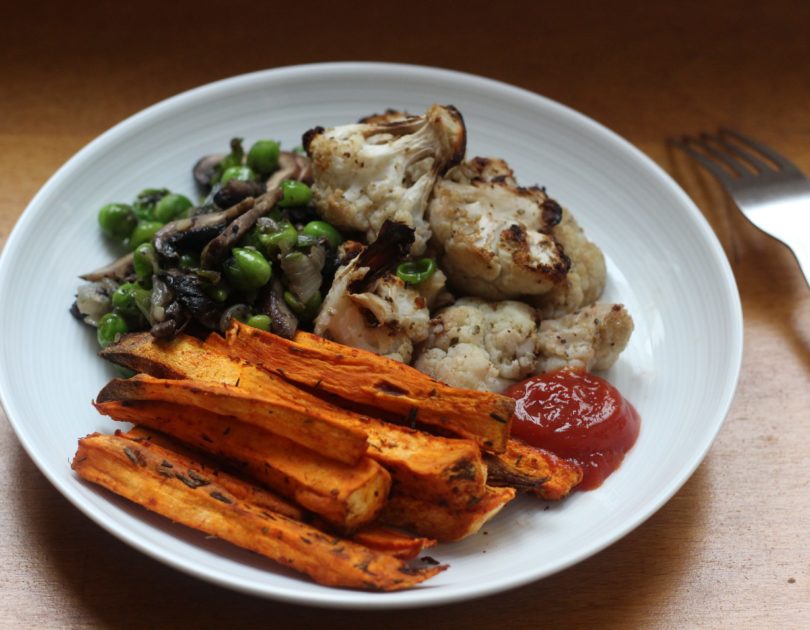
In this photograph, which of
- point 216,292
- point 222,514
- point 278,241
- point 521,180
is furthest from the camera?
point 521,180

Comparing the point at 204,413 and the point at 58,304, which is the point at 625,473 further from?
the point at 58,304

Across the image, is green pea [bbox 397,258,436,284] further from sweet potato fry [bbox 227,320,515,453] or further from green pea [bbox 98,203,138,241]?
green pea [bbox 98,203,138,241]

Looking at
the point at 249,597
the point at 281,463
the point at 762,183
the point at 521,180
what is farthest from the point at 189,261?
the point at 762,183

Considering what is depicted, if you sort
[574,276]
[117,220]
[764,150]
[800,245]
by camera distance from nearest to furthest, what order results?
[574,276] → [117,220] → [800,245] → [764,150]

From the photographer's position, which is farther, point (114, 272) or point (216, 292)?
point (114, 272)

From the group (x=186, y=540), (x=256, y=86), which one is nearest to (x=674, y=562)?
(x=186, y=540)

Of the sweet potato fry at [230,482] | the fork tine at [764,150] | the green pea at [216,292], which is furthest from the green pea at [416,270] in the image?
the fork tine at [764,150]

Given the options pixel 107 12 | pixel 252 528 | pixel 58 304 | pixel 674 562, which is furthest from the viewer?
pixel 107 12

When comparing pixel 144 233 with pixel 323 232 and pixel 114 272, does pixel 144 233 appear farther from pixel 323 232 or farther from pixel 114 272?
pixel 323 232
